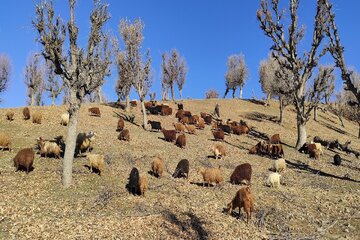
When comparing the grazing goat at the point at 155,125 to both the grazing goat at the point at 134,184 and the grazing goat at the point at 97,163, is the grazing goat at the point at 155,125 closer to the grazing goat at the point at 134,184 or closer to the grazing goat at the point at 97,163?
the grazing goat at the point at 97,163

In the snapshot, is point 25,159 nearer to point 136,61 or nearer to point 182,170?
point 182,170

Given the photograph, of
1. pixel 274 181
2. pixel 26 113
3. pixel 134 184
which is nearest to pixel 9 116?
pixel 26 113

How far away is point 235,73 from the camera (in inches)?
2827

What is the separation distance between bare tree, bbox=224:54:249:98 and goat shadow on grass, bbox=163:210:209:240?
193ft

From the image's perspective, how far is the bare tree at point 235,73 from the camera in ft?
235

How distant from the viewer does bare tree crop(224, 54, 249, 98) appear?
2820 inches

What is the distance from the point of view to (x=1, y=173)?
16.8 meters

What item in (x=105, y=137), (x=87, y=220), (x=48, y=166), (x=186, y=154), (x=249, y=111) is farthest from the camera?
(x=249, y=111)

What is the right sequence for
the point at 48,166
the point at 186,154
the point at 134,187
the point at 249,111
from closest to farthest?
1. the point at 134,187
2. the point at 48,166
3. the point at 186,154
4. the point at 249,111

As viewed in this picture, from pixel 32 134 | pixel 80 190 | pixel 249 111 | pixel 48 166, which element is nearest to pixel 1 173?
pixel 48 166

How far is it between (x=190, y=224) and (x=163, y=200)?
2217mm

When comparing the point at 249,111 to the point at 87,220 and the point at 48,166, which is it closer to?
the point at 48,166

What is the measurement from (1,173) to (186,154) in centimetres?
1145

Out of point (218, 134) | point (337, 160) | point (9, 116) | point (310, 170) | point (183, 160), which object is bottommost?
point (310, 170)
